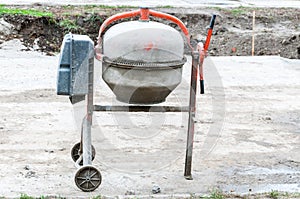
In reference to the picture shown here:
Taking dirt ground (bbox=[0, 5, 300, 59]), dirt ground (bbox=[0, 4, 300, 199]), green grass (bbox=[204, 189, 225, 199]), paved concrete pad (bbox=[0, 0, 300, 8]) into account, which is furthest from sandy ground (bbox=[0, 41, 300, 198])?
paved concrete pad (bbox=[0, 0, 300, 8])

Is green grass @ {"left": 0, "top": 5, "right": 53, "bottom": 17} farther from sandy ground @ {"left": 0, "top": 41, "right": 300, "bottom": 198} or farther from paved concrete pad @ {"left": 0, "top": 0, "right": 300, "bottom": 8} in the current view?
sandy ground @ {"left": 0, "top": 41, "right": 300, "bottom": 198}

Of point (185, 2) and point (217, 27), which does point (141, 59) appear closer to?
point (217, 27)

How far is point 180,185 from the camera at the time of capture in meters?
6.00

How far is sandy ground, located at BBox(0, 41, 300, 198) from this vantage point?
6.02 meters

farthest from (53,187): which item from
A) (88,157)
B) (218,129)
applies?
(218,129)

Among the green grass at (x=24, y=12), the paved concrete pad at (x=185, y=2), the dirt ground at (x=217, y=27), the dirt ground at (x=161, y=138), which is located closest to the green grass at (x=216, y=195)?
the dirt ground at (x=161, y=138)

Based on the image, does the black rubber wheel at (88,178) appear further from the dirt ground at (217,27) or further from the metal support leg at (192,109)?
the dirt ground at (217,27)

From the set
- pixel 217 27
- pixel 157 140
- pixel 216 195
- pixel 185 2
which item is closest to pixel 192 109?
pixel 216 195

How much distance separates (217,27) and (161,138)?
9022 millimetres

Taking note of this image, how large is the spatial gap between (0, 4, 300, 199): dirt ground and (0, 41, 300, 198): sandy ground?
10 millimetres

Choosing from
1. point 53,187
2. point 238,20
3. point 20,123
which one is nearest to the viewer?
point 53,187

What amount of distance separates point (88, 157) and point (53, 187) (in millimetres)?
413

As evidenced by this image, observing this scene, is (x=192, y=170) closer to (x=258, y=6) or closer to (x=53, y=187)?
(x=53, y=187)

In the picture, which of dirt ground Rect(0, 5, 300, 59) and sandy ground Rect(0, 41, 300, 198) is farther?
dirt ground Rect(0, 5, 300, 59)
